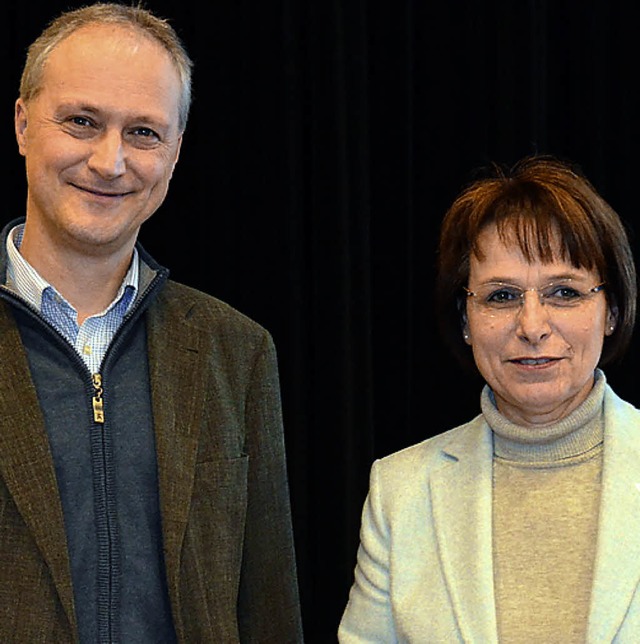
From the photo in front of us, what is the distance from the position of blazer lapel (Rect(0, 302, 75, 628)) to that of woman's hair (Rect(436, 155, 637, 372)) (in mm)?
797

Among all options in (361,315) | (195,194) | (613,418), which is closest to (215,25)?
(195,194)

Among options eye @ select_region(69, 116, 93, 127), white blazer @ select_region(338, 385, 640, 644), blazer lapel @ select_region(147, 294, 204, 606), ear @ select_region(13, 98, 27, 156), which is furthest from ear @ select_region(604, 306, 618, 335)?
ear @ select_region(13, 98, 27, 156)

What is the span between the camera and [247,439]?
88.0 inches

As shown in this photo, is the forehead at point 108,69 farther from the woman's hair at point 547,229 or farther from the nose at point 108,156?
the woman's hair at point 547,229

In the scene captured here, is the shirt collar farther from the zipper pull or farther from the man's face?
the zipper pull

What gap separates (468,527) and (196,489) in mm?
489

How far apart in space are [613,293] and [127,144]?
925 millimetres

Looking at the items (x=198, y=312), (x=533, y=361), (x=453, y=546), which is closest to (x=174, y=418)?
(x=198, y=312)

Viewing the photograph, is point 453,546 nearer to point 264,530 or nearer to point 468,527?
point 468,527

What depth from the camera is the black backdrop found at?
3.22 metres

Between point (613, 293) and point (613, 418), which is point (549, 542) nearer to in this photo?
point (613, 418)

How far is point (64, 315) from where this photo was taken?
2086mm

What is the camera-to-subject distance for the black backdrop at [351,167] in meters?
3.22

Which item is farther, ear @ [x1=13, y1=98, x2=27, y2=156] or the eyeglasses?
ear @ [x1=13, y1=98, x2=27, y2=156]
